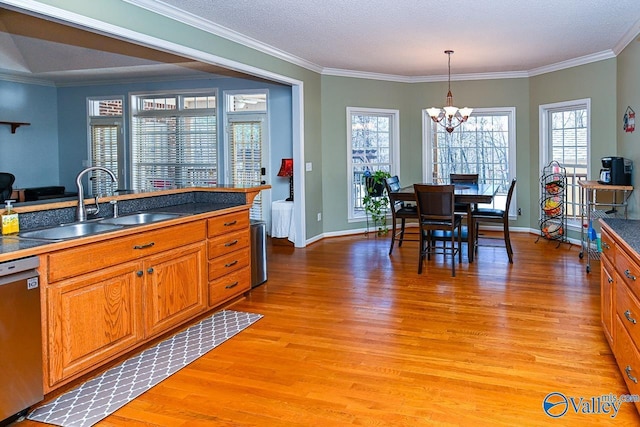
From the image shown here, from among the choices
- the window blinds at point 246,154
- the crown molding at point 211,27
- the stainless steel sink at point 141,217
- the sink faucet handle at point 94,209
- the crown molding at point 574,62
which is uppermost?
the crown molding at point 574,62

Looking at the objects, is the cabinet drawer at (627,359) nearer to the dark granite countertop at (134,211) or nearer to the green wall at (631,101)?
the dark granite countertop at (134,211)

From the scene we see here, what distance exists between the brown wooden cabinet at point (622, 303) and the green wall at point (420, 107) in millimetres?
3002

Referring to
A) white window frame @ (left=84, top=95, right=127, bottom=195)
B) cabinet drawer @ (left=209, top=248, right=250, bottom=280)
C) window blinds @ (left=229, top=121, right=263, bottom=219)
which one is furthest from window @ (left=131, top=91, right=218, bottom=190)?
cabinet drawer @ (left=209, top=248, right=250, bottom=280)

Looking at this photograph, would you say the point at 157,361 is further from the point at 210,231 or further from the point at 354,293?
the point at 354,293

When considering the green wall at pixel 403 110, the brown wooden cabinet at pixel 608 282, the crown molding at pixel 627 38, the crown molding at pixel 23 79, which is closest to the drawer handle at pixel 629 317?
the brown wooden cabinet at pixel 608 282

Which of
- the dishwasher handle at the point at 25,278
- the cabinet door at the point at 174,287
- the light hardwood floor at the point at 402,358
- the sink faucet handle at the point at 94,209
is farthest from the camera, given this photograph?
the sink faucet handle at the point at 94,209

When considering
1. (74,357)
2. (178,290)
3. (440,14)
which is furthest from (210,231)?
(440,14)

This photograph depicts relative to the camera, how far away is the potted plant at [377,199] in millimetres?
7527

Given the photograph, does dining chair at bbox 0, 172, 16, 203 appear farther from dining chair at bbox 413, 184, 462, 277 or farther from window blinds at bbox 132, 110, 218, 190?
dining chair at bbox 413, 184, 462, 277

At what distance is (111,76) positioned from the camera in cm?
793

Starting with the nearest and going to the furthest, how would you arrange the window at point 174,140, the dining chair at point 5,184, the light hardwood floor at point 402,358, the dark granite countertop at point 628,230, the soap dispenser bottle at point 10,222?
the light hardwood floor at point 402,358
the dark granite countertop at point 628,230
the soap dispenser bottle at point 10,222
the dining chair at point 5,184
the window at point 174,140

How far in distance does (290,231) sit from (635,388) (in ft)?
16.5

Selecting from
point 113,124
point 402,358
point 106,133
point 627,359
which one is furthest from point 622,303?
point 106,133

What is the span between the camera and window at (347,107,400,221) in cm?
784
